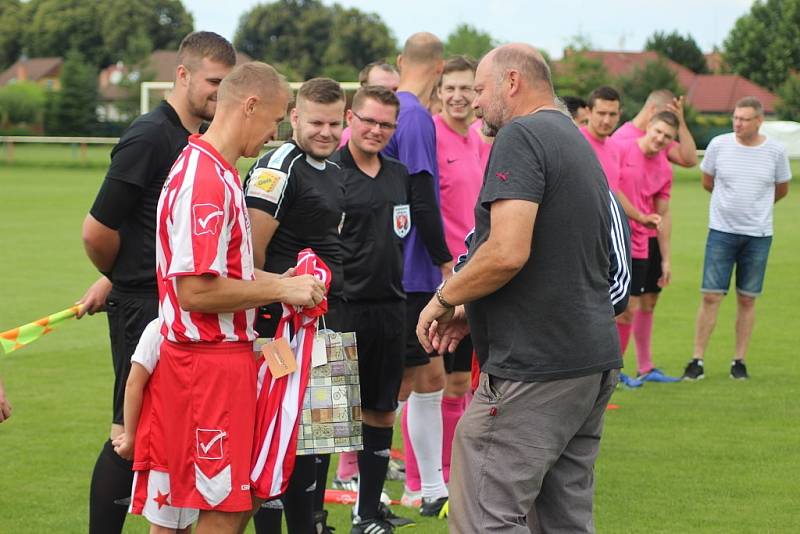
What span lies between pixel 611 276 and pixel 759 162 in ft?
22.0

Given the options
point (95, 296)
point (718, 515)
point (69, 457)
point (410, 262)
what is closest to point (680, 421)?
point (718, 515)

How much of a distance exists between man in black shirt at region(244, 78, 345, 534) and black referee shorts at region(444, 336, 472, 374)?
1746 millimetres

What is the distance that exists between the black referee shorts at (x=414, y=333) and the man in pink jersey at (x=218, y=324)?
2459 millimetres

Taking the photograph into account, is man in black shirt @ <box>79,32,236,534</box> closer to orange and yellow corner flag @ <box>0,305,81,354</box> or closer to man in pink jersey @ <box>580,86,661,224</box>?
orange and yellow corner flag @ <box>0,305,81,354</box>

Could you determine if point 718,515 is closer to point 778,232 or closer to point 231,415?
point 231,415

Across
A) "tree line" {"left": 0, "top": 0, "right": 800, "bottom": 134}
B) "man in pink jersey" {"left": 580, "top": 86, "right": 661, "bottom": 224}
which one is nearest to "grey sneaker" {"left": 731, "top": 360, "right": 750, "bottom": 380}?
"man in pink jersey" {"left": 580, "top": 86, "right": 661, "bottom": 224}

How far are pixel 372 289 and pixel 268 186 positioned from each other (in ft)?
4.38

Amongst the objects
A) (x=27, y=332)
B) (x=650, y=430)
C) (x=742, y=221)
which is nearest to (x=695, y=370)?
(x=742, y=221)

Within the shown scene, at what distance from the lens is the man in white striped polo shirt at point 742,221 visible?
35.3 feet

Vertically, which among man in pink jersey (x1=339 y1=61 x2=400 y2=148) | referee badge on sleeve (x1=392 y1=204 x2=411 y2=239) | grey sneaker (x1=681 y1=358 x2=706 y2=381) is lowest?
grey sneaker (x1=681 y1=358 x2=706 y2=381)

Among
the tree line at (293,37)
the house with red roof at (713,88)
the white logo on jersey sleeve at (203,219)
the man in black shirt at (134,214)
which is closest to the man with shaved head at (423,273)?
the man in black shirt at (134,214)

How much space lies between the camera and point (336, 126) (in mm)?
5434

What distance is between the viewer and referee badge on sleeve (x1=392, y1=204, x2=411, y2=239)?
641 centimetres

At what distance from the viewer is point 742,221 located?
1077 centimetres
